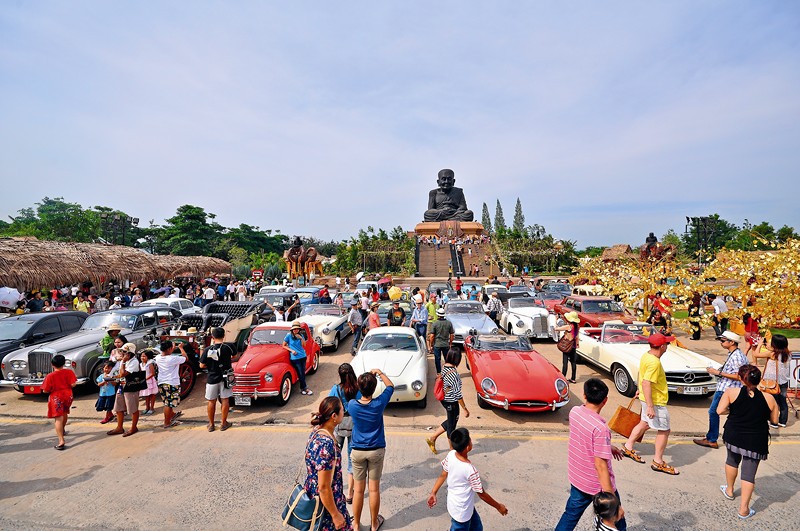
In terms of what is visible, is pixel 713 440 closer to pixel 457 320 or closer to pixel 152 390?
pixel 457 320

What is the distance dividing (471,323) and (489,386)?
17.1ft

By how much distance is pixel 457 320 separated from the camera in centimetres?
1242

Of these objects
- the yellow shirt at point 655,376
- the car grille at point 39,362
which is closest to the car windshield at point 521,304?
the yellow shirt at point 655,376

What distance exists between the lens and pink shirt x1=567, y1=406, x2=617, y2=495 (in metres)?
3.21

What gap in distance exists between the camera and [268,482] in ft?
16.6

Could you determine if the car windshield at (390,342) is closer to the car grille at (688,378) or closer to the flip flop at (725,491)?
the car grille at (688,378)

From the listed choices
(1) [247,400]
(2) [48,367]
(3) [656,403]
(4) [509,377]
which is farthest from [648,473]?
(2) [48,367]

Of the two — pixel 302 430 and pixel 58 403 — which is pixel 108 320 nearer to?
pixel 58 403

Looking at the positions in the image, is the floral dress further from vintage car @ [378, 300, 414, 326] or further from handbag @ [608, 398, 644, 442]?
vintage car @ [378, 300, 414, 326]

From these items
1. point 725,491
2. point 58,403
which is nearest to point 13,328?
point 58,403

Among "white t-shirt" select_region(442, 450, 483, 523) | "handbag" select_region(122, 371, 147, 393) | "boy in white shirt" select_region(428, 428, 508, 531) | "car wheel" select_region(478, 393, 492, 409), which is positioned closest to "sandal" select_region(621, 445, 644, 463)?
"car wheel" select_region(478, 393, 492, 409)

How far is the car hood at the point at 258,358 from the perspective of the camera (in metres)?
7.53

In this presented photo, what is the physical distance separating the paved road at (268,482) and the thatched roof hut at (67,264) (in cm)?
1437

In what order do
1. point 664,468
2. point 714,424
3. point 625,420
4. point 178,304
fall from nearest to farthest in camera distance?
point 625,420
point 664,468
point 714,424
point 178,304
